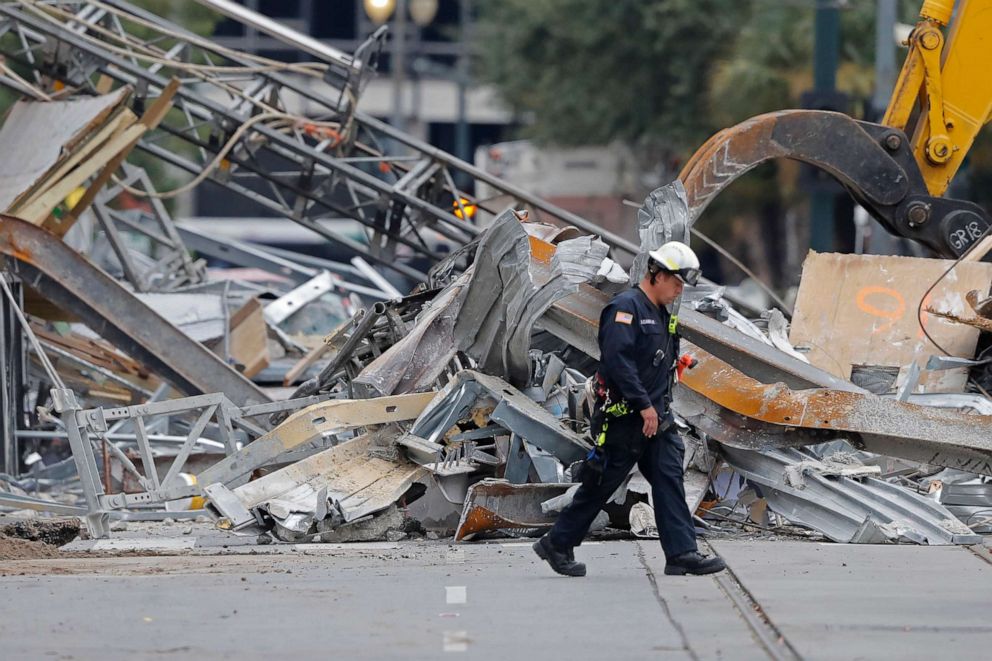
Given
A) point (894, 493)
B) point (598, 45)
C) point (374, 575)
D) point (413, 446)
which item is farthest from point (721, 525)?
point (598, 45)

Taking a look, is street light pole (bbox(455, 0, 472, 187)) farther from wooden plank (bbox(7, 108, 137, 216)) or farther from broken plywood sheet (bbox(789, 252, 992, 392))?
broken plywood sheet (bbox(789, 252, 992, 392))

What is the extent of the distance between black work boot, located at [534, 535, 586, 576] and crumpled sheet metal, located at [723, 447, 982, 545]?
2.12 m

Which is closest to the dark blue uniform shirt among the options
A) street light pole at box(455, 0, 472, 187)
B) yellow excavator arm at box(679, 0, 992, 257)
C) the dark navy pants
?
the dark navy pants

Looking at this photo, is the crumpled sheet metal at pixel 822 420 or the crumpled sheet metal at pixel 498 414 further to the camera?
the crumpled sheet metal at pixel 498 414

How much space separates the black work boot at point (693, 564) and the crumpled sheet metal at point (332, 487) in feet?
7.80

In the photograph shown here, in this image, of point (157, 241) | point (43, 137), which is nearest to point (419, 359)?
point (43, 137)

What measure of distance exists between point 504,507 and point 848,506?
2103 millimetres

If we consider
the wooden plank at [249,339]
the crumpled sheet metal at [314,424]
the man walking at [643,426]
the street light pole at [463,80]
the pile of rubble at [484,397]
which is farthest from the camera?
the street light pole at [463,80]

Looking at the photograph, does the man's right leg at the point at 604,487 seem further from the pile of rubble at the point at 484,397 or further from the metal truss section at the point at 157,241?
the metal truss section at the point at 157,241

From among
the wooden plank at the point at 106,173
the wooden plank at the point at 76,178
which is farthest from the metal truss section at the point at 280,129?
the wooden plank at the point at 76,178

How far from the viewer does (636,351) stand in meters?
8.38

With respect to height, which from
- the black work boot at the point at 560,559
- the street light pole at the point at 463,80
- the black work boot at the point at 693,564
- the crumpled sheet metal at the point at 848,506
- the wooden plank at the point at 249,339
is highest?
the black work boot at the point at 693,564

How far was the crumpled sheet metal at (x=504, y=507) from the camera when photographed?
32.4 ft

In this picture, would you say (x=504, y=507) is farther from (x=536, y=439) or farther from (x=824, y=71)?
(x=824, y=71)
